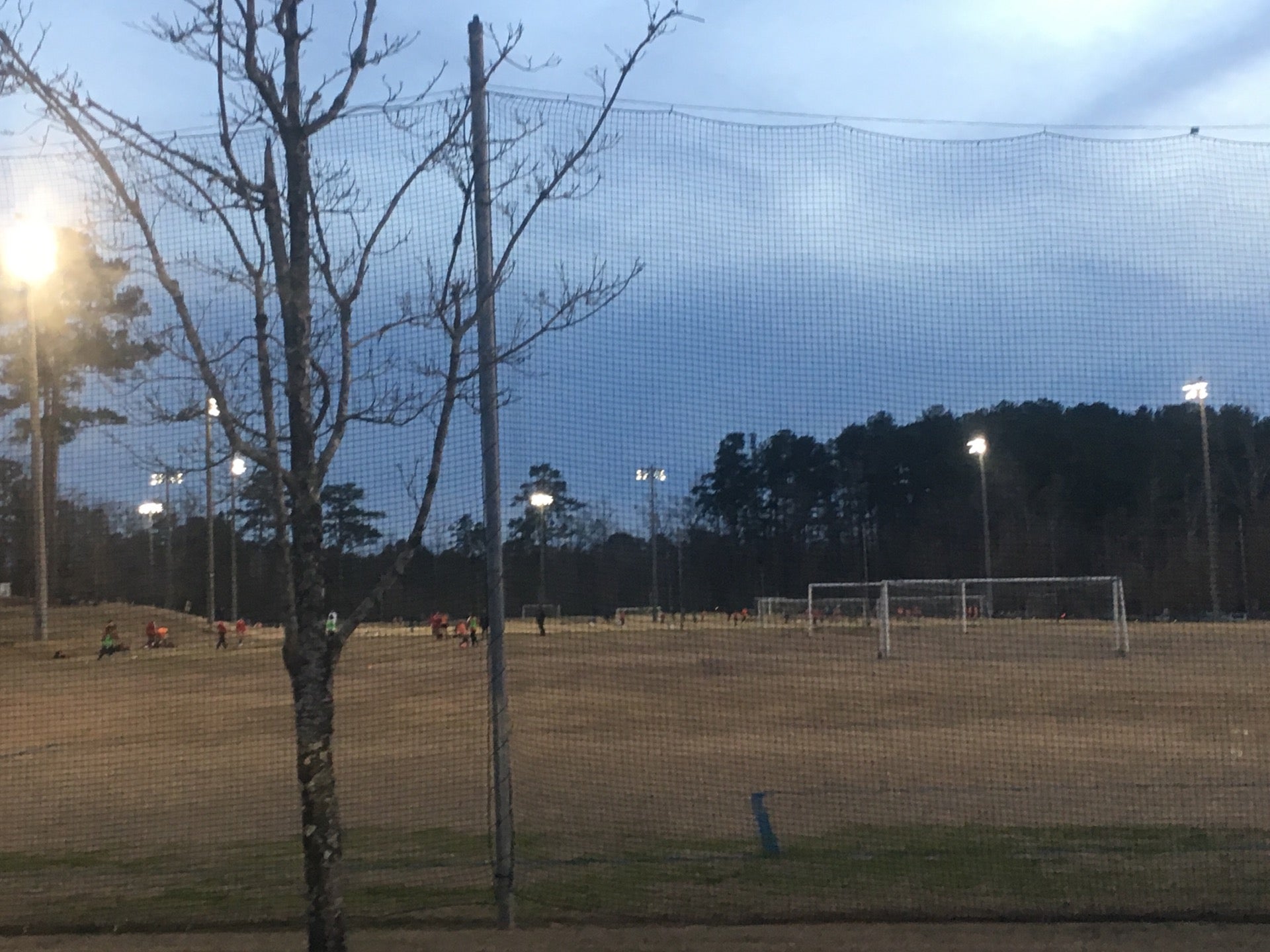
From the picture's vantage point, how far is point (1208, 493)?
9.70 m

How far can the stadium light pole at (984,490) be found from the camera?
702 centimetres

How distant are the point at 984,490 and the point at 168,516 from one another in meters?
5.40

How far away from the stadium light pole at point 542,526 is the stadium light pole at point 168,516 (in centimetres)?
167

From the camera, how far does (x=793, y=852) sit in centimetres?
690

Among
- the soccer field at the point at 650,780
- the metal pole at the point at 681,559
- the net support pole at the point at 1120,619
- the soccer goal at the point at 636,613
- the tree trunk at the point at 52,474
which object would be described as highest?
the tree trunk at the point at 52,474

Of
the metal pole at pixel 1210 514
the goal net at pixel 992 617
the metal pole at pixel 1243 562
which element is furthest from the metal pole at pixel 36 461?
the metal pole at pixel 1243 562

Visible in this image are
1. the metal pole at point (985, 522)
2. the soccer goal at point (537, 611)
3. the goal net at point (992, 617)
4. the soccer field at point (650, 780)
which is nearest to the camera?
the soccer field at point (650, 780)

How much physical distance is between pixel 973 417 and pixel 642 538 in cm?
208

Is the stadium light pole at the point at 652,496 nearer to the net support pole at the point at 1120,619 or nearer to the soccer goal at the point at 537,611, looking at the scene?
the soccer goal at the point at 537,611

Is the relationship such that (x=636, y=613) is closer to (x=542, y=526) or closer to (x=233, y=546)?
(x=542, y=526)

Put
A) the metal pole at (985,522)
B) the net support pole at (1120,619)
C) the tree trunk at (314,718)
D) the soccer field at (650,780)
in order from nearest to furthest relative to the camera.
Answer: the tree trunk at (314,718)
the soccer field at (650,780)
the metal pole at (985,522)
the net support pole at (1120,619)

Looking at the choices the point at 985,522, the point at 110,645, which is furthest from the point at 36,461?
the point at 110,645

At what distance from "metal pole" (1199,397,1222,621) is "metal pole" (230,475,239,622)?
222 inches

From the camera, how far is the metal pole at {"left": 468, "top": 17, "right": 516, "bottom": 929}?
5.14m
